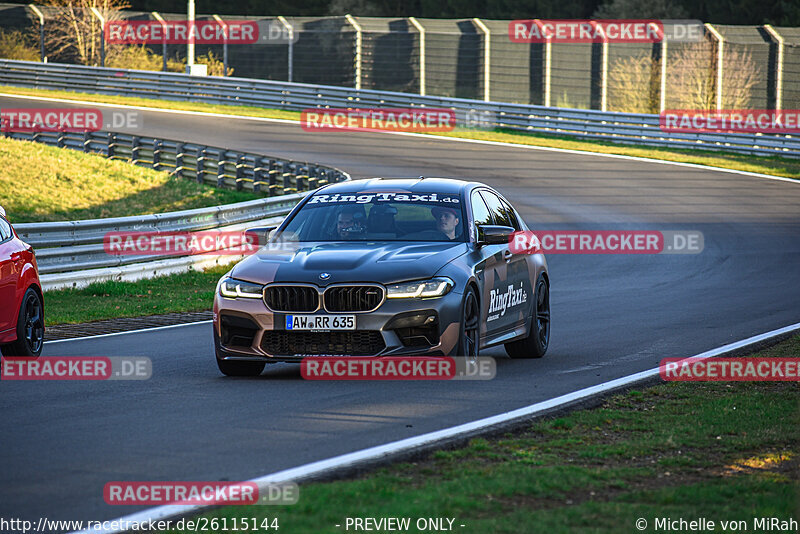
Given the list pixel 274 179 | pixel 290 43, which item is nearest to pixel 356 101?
pixel 290 43

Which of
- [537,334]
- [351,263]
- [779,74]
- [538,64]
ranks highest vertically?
[351,263]

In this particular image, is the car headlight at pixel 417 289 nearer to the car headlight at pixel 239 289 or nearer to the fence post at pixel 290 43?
the car headlight at pixel 239 289

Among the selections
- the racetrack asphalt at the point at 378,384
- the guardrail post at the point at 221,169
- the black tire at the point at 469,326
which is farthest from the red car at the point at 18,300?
the guardrail post at the point at 221,169

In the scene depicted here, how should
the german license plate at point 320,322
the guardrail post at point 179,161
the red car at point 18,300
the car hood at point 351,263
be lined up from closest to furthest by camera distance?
the german license plate at point 320,322 < the car hood at point 351,263 < the red car at point 18,300 < the guardrail post at point 179,161

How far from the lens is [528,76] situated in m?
44.0

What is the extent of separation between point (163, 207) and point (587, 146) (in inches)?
550

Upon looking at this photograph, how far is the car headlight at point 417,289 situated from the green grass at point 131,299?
619cm

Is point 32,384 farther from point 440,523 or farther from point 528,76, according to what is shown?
point 528,76

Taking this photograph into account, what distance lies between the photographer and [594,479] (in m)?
6.16

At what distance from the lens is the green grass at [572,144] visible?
33.5 m

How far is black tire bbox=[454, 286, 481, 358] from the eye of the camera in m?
9.45

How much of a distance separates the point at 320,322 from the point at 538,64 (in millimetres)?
35901

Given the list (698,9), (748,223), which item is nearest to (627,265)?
(748,223)

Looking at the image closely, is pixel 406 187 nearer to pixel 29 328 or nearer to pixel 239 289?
pixel 239 289
